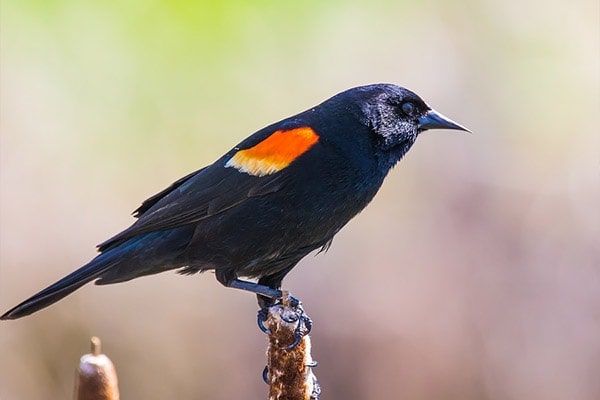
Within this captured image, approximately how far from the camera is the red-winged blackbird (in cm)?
320

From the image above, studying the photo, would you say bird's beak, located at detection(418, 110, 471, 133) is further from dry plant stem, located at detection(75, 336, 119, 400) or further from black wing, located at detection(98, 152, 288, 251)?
dry plant stem, located at detection(75, 336, 119, 400)

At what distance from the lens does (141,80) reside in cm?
623

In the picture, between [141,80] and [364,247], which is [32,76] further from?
[364,247]

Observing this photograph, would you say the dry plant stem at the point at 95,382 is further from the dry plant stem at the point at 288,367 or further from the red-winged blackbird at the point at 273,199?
the red-winged blackbird at the point at 273,199

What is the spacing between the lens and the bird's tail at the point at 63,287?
308cm

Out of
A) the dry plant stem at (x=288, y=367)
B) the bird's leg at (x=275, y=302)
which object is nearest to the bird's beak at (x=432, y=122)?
the bird's leg at (x=275, y=302)

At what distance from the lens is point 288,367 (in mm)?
2557

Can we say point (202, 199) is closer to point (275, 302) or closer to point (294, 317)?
A: point (275, 302)

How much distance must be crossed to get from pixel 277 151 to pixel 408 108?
504mm

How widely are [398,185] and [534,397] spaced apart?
5.00 ft

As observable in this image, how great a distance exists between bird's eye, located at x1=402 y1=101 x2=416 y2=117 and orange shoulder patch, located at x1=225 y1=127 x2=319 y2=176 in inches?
13.4

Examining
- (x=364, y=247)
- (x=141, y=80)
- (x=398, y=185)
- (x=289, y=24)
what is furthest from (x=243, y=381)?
(x=289, y=24)

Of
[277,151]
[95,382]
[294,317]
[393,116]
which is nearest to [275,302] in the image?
[277,151]

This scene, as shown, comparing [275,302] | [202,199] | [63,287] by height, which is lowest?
[275,302]
